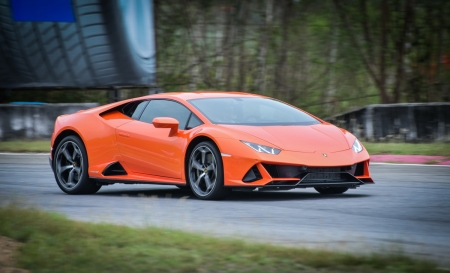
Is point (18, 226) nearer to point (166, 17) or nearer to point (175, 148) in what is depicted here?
point (175, 148)

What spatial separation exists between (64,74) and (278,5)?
19.3 ft

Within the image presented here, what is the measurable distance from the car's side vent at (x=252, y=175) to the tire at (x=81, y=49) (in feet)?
48.6

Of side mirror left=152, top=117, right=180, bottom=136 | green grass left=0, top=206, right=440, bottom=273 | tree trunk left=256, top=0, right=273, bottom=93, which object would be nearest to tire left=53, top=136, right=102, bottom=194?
side mirror left=152, top=117, right=180, bottom=136

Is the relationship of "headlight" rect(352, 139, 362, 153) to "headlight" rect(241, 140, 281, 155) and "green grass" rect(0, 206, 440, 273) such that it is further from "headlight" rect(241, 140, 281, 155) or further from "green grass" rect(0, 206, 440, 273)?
"green grass" rect(0, 206, 440, 273)

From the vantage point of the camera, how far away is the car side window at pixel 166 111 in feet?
32.6

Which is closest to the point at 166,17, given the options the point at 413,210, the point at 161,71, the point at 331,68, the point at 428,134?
the point at 161,71

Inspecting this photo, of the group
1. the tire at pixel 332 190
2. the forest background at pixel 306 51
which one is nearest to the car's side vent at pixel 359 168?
the tire at pixel 332 190

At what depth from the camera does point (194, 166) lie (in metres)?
9.40

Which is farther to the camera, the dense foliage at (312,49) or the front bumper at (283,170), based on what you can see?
the dense foliage at (312,49)

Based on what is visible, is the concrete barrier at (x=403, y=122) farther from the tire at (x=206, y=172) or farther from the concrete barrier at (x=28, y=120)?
the tire at (x=206, y=172)

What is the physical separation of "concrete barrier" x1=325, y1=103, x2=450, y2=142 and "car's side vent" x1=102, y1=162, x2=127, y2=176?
797 cm

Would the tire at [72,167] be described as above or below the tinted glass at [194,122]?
below

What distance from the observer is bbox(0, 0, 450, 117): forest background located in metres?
20.4

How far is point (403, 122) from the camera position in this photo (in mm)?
17016
